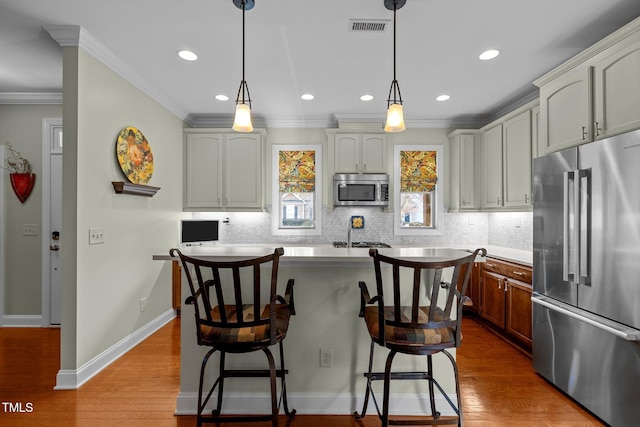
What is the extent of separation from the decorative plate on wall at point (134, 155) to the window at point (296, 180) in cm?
169

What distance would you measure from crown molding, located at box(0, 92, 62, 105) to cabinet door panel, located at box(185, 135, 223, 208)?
4.68 ft

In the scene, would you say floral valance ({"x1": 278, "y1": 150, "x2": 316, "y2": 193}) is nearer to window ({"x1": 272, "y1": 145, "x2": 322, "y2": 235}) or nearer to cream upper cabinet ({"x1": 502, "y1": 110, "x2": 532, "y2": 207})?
window ({"x1": 272, "y1": 145, "x2": 322, "y2": 235})

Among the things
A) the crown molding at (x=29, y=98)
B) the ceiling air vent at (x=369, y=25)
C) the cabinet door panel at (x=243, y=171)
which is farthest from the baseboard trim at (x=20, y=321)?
the ceiling air vent at (x=369, y=25)

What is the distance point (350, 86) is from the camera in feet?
10.8

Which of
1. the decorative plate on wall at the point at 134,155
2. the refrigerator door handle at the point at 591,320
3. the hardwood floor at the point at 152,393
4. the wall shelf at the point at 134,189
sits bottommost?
the hardwood floor at the point at 152,393

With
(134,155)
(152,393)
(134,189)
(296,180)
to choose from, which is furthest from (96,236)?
(296,180)

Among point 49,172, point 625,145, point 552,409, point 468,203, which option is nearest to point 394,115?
point 625,145

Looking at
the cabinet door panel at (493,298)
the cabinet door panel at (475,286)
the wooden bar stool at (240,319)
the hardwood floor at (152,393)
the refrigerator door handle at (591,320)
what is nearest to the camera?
the wooden bar stool at (240,319)

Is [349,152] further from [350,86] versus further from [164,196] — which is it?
[164,196]

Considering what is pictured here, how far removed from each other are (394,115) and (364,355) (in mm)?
1573

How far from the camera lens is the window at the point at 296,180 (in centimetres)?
448

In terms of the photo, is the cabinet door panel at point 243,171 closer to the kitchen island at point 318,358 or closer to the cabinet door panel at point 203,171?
the cabinet door panel at point 203,171

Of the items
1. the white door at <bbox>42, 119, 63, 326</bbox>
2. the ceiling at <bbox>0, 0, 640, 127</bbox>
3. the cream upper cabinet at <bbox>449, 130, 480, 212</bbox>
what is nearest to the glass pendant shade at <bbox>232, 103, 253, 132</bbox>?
the ceiling at <bbox>0, 0, 640, 127</bbox>

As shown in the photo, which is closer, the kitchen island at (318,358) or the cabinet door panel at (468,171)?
the kitchen island at (318,358)
